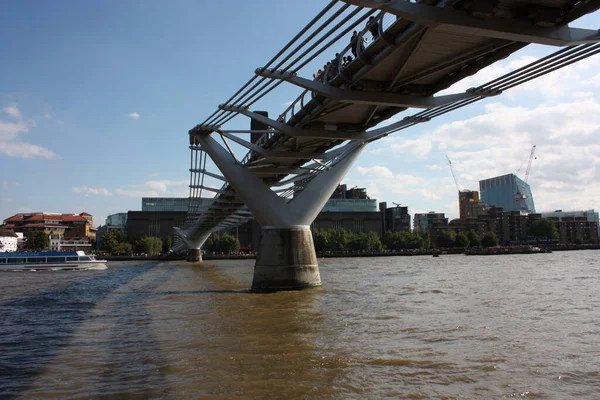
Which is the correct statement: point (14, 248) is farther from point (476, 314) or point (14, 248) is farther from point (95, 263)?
point (476, 314)

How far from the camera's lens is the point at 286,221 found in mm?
23609

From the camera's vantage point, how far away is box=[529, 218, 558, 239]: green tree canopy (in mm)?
151375

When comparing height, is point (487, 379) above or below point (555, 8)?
below

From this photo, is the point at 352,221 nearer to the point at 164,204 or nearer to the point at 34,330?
the point at 164,204

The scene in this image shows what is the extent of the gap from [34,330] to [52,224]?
146 metres

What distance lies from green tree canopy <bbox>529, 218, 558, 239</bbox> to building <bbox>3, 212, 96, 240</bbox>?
129248mm

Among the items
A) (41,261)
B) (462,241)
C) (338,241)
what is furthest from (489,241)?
(41,261)

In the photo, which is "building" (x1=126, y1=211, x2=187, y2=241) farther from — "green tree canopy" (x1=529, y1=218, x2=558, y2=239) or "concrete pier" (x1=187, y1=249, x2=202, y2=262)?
"green tree canopy" (x1=529, y1=218, x2=558, y2=239)

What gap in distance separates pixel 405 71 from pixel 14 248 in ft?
444

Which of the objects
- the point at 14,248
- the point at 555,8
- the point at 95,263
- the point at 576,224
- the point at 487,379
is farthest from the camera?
the point at 576,224

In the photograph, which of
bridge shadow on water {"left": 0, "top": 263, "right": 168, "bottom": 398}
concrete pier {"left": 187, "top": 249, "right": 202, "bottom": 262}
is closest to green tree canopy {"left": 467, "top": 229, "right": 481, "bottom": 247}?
concrete pier {"left": 187, "top": 249, "right": 202, "bottom": 262}

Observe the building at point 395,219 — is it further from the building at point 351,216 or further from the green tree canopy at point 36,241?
the green tree canopy at point 36,241

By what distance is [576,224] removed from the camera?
16750 cm

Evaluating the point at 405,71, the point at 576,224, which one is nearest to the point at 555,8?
the point at 405,71
